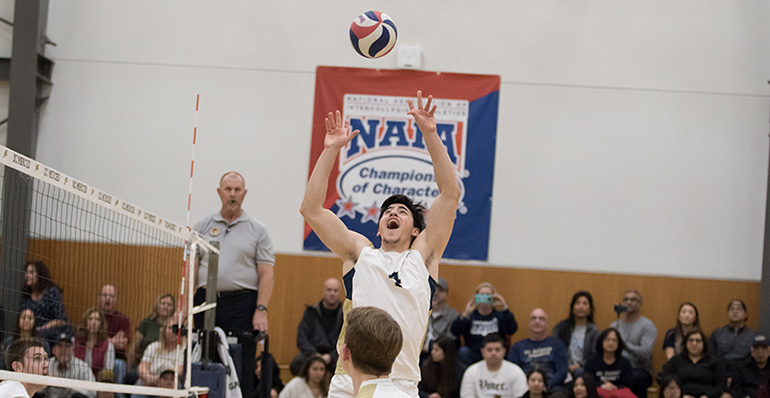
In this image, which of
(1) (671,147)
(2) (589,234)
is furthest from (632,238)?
(1) (671,147)

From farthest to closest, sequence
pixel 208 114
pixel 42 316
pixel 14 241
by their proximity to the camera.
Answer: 1. pixel 208 114
2. pixel 14 241
3. pixel 42 316

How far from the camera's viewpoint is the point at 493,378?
10.2 meters

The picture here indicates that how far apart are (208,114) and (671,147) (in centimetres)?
705

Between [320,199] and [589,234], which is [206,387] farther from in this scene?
[589,234]

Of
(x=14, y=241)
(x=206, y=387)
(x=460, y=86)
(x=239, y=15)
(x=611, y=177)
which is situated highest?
(x=239, y=15)

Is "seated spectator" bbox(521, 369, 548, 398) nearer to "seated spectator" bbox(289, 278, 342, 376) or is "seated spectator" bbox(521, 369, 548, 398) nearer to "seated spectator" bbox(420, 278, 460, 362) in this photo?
"seated spectator" bbox(420, 278, 460, 362)

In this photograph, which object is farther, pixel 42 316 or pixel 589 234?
pixel 589 234

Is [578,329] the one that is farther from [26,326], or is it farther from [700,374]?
[26,326]

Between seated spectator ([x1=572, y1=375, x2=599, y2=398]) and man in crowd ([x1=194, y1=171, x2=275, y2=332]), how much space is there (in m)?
4.08

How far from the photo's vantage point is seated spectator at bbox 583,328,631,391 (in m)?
10.6

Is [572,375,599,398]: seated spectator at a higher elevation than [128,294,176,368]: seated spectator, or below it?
below

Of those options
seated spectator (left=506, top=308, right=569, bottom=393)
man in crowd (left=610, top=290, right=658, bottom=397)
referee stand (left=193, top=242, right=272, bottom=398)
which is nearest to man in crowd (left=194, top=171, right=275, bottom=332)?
referee stand (left=193, top=242, right=272, bottom=398)

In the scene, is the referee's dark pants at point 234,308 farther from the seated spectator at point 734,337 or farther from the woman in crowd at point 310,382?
the seated spectator at point 734,337

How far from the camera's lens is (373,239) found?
478 inches
